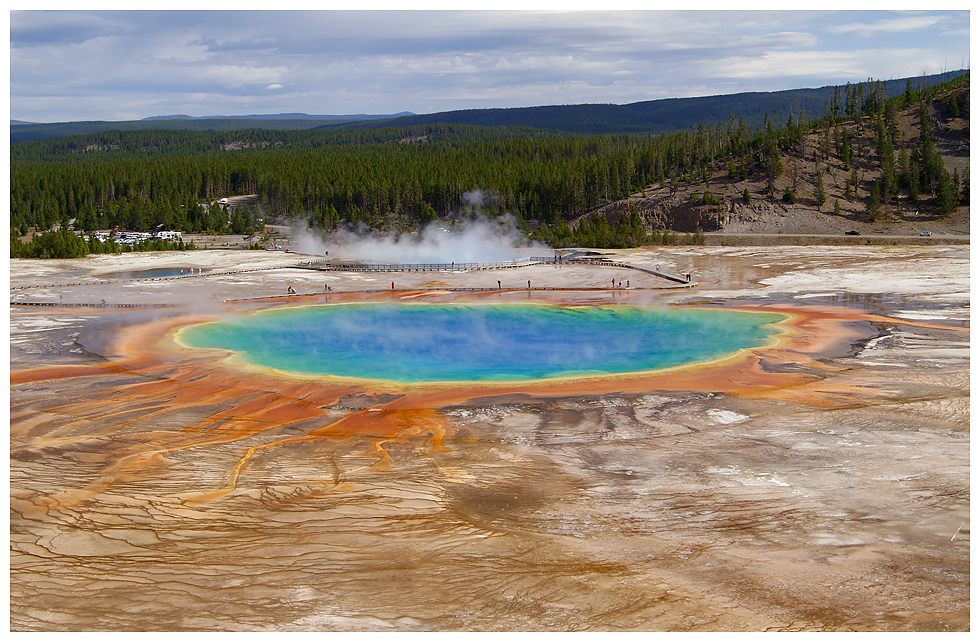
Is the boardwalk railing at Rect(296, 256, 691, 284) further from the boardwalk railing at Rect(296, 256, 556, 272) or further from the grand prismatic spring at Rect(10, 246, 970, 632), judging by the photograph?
the grand prismatic spring at Rect(10, 246, 970, 632)

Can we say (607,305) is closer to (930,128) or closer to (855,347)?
(855,347)

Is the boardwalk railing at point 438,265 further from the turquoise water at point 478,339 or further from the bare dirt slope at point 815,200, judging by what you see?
the bare dirt slope at point 815,200

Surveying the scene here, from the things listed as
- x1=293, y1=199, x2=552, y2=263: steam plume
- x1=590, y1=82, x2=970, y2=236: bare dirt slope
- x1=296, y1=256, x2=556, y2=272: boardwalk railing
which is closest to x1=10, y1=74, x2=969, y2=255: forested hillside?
x1=590, y1=82, x2=970, y2=236: bare dirt slope

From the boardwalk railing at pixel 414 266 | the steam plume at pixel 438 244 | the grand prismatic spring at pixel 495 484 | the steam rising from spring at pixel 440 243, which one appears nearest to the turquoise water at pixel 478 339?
the grand prismatic spring at pixel 495 484

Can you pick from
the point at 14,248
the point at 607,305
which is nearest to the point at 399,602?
the point at 607,305

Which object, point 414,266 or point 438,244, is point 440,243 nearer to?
point 438,244

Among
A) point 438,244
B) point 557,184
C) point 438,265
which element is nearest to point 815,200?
point 557,184

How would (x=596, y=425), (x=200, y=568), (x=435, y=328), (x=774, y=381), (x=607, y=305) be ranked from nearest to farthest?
(x=200, y=568) < (x=596, y=425) < (x=774, y=381) < (x=435, y=328) < (x=607, y=305)
